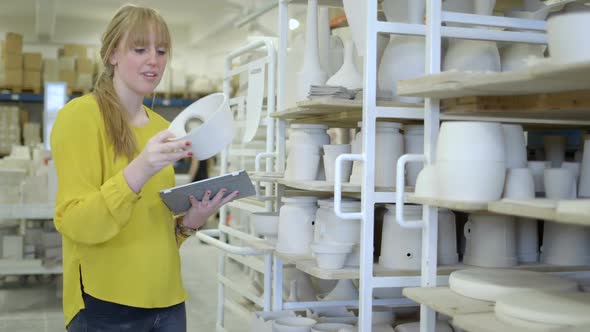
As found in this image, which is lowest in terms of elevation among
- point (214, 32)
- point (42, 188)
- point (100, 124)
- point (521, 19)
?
point (42, 188)

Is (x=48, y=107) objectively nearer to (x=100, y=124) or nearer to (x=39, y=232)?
(x=39, y=232)

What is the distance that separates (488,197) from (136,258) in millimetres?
952

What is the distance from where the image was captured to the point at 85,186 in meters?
1.83

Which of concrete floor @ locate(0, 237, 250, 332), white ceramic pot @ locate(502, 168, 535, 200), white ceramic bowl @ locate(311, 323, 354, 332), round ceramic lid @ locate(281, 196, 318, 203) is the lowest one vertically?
concrete floor @ locate(0, 237, 250, 332)

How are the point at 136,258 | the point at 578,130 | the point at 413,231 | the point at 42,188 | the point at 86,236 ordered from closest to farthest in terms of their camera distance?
the point at 86,236 → the point at 136,258 → the point at 413,231 → the point at 578,130 → the point at 42,188

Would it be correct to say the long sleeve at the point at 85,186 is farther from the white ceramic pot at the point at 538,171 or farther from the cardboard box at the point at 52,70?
the cardboard box at the point at 52,70

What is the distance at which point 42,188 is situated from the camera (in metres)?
5.72

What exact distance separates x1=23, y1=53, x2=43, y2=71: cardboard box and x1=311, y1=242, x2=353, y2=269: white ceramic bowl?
8.77 metres

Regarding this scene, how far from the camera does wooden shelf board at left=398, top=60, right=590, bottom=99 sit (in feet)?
4.76

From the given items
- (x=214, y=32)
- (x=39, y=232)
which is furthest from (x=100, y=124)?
(x=214, y=32)

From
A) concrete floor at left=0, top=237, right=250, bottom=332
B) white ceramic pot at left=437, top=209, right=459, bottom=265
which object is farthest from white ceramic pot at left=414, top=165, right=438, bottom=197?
concrete floor at left=0, top=237, right=250, bottom=332

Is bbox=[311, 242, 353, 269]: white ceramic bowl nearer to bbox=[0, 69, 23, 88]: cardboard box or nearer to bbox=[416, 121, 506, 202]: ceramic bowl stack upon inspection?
bbox=[416, 121, 506, 202]: ceramic bowl stack

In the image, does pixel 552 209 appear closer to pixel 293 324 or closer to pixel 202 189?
pixel 202 189

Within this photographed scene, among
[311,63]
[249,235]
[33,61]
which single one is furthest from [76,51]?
[311,63]
